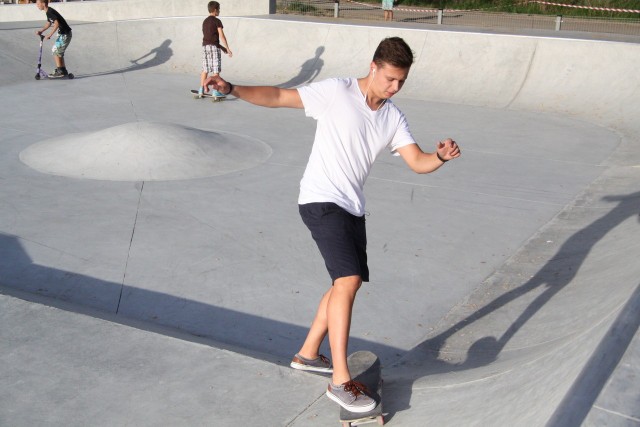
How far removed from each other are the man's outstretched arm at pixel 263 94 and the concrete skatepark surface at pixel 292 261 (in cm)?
139

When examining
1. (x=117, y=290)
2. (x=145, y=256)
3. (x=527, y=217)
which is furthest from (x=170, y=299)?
(x=527, y=217)

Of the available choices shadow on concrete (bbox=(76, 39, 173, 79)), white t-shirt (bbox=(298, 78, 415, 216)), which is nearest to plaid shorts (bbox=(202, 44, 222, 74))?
shadow on concrete (bbox=(76, 39, 173, 79))

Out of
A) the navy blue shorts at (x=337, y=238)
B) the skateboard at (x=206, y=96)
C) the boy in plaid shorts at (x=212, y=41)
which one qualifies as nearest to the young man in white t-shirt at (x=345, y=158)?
the navy blue shorts at (x=337, y=238)

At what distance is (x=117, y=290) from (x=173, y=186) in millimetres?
2808

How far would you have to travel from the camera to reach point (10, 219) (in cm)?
721

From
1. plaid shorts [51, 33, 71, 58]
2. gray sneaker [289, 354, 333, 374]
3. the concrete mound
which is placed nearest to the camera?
gray sneaker [289, 354, 333, 374]

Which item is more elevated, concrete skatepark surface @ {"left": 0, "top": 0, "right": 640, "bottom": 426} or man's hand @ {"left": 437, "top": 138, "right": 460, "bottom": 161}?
man's hand @ {"left": 437, "top": 138, "right": 460, "bottom": 161}

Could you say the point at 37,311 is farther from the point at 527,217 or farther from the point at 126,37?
the point at 126,37

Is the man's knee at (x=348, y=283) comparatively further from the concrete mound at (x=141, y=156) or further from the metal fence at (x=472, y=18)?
the metal fence at (x=472, y=18)

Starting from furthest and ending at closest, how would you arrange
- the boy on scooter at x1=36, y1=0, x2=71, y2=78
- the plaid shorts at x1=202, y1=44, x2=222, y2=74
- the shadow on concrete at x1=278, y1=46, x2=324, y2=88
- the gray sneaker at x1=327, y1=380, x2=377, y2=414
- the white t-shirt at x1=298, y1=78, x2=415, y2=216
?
the shadow on concrete at x1=278, y1=46, x2=324, y2=88 < the boy on scooter at x1=36, y1=0, x2=71, y2=78 < the plaid shorts at x1=202, y1=44, x2=222, y2=74 < the white t-shirt at x1=298, y1=78, x2=415, y2=216 < the gray sneaker at x1=327, y1=380, x2=377, y2=414

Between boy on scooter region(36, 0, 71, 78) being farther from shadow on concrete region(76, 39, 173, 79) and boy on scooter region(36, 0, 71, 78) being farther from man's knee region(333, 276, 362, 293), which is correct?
man's knee region(333, 276, 362, 293)

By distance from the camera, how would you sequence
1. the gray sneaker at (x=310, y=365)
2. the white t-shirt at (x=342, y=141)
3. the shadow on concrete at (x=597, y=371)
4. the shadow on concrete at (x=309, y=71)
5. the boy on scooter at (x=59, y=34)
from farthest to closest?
1. the shadow on concrete at (x=309, y=71)
2. the boy on scooter at (x=59, y=34)
3. the gray sneaker at (x=310, y=365)
4. the white t-shirt at (x=342, y=141)
5. the shadow on concrete at (x=597, y=371)

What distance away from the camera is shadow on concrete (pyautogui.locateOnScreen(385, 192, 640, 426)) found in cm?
277

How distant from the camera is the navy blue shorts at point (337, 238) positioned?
354cm
